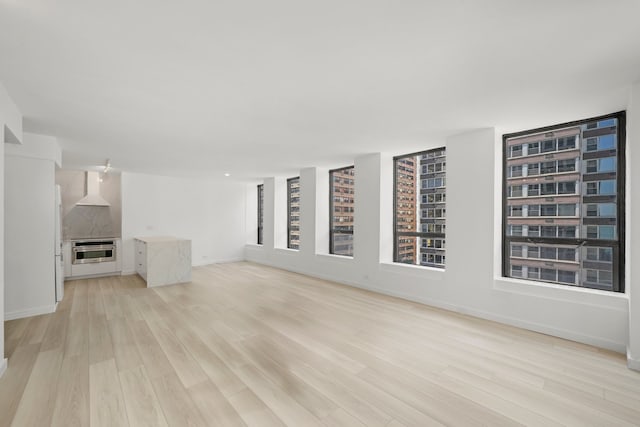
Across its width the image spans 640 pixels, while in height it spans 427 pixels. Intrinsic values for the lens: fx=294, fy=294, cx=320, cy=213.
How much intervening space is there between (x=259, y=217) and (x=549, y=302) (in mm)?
8125

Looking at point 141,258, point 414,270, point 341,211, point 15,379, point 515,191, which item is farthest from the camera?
point 341,211

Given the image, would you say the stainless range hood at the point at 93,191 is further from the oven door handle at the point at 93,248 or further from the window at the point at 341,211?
the window at the point at 341,211

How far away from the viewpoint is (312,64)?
228 cm

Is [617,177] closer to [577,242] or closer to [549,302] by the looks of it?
[577,242]

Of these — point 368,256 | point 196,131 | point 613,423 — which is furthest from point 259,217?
point 613,423

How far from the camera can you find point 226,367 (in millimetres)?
2664

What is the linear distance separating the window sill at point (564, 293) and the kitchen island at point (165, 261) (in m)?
5.78

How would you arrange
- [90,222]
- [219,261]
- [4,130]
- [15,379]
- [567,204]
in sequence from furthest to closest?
[219,261]
[90,222]
[567,204]
[4,130]
[15,379]

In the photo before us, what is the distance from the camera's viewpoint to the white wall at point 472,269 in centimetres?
323

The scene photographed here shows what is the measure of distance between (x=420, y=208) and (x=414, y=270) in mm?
1138

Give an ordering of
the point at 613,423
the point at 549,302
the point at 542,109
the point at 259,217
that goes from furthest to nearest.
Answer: the point at 259,217 → the point at 549,302 → the point at 542,109 → the point at 613,423

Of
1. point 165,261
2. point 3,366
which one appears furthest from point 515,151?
point 165,261

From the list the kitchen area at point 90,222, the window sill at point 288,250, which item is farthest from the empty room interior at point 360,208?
the window sill at point 288,250

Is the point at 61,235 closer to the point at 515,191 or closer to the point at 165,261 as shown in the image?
the point at 165,261
